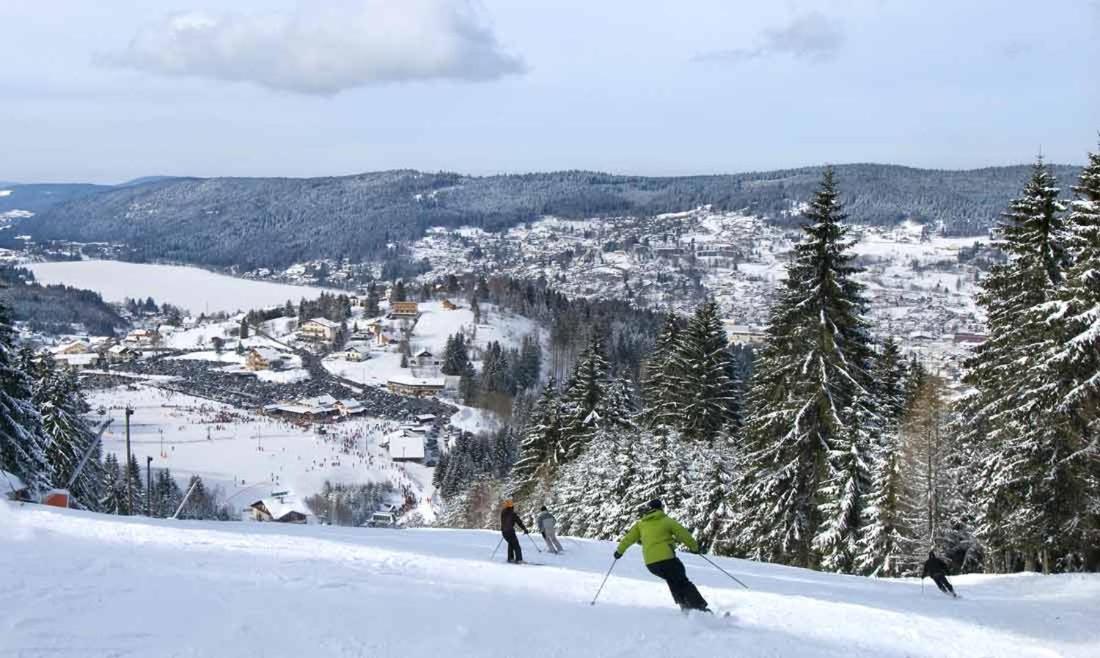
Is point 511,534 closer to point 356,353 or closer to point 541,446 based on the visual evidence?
point 541,446

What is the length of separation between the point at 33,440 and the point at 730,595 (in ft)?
76.5

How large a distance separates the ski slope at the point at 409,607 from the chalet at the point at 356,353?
410ft

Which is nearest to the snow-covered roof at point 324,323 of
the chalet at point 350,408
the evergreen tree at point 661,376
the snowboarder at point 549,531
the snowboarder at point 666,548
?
the chalet at point 350,408

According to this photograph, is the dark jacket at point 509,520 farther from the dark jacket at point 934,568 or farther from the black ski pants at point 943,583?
the black ski pants at point 943,583

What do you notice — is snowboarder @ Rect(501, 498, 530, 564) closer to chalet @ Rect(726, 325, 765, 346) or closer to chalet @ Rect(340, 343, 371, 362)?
chalet @ Rect(340, 343, 371, 362)

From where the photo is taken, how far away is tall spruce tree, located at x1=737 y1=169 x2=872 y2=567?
22281 mm

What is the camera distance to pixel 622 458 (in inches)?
1230

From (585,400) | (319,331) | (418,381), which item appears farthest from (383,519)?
(319,331)

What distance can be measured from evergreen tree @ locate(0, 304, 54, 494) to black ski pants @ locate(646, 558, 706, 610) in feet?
73.0

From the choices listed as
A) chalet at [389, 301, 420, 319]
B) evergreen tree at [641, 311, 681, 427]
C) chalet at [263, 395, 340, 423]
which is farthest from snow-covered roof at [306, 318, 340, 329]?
evergreen tree at [641, 311, 681, 427]

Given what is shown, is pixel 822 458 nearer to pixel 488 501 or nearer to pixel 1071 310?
pixel 1071 310

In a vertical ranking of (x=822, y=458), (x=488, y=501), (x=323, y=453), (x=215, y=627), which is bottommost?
(x=323, y=453)

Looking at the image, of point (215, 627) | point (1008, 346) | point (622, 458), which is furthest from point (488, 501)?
point (215, 627)

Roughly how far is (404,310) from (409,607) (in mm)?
151317
